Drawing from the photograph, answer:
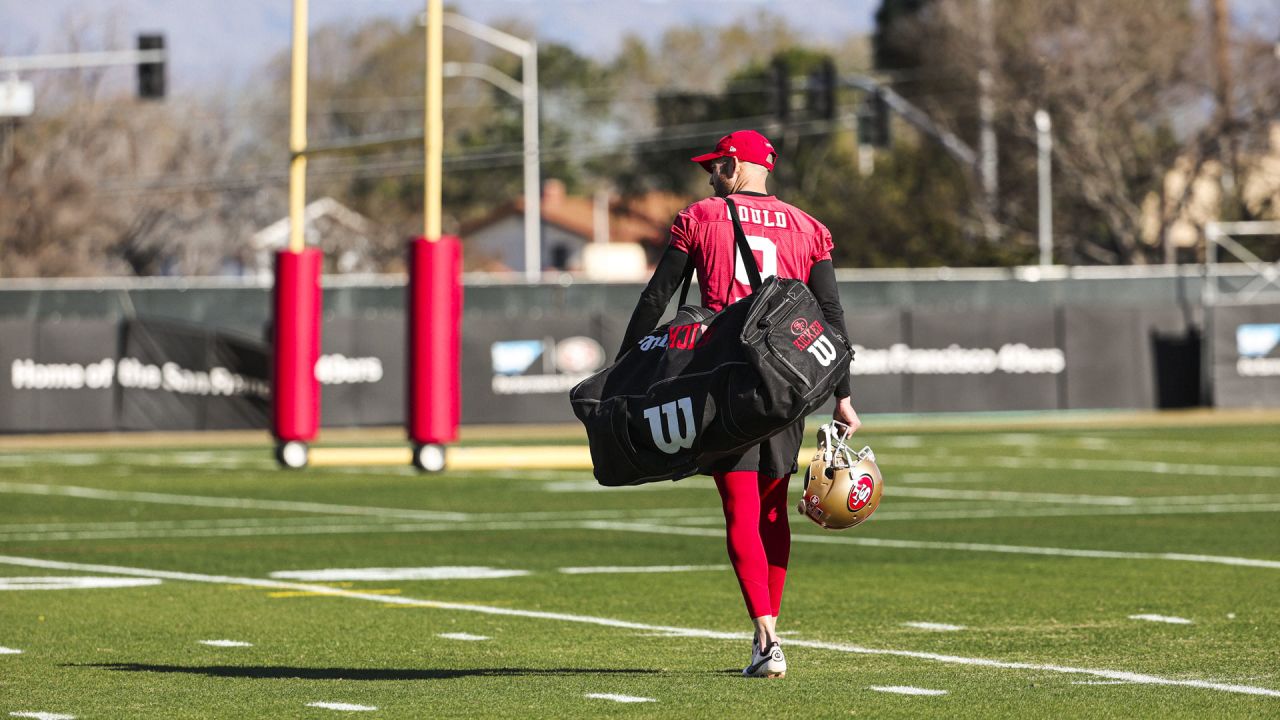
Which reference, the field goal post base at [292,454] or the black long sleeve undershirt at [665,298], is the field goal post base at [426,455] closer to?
the field goal post base at [292,454]

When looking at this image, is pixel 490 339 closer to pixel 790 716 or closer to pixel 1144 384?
pixel 1144 384

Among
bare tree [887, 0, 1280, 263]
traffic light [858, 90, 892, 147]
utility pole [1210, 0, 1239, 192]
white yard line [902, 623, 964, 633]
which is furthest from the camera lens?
bare tree [887, 0, 1280, 263]

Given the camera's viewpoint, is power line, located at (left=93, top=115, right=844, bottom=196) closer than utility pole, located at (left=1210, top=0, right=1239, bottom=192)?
No

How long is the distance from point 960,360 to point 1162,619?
27.4 metres

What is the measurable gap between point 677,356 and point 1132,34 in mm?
48819

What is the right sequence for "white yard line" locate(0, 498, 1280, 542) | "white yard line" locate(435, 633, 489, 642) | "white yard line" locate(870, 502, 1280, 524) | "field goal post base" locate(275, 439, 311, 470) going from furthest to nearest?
"field goal post base" locate(275, 439, 311, 470) → "white yard line" locate(870, 502, 1280, 524) → "white yard line" locate(0, 498, 1280, 542) → "white yard line" locate(435, 633, 489, 642)

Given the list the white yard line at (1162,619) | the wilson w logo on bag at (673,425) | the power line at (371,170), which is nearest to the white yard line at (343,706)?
the wilson w logo on bag at (673,425)

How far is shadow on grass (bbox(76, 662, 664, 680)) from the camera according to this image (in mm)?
8766

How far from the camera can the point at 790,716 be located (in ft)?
24.5

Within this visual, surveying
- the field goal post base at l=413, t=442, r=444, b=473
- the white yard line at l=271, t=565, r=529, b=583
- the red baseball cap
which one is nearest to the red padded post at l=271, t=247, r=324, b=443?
the field goal post base at l=413, t=442, r=444, b=473

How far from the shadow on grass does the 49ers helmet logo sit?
1.05 meters

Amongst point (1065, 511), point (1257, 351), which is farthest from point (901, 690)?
point (1257, 351)

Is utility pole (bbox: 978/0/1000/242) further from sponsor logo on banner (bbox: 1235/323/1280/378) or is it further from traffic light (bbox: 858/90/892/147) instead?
sponsor logo on banner (bbox: 1235/323/1280/378)

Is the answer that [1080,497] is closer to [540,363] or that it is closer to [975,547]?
[975,547]
